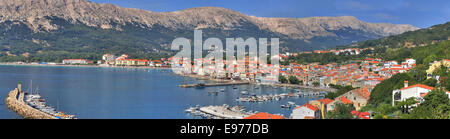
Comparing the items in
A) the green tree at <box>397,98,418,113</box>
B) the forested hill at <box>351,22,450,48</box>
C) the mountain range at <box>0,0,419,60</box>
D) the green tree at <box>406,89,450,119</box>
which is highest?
the mountain range at <box>0,0,419,60</box>

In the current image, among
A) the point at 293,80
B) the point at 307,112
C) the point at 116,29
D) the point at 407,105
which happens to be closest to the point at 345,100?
the point at 307,112

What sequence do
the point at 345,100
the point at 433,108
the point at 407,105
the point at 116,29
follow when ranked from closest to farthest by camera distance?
the point at 433,108, the point at 407,105, the point at 345,100, the point at 116,29

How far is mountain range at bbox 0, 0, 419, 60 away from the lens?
157 ft

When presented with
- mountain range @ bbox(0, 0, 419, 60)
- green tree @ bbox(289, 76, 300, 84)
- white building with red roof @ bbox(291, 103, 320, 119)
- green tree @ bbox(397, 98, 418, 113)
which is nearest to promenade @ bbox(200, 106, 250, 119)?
white building with red roof @ bbox(291, 103, 320, 119)

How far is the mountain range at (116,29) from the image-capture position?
4777cm

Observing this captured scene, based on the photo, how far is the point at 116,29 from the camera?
60.2 m

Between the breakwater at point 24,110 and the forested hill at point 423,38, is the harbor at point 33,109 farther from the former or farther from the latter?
the forested hill at point 423,38

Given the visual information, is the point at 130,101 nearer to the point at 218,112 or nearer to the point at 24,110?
the point at 24,110

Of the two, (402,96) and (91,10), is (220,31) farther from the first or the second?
(402,96)

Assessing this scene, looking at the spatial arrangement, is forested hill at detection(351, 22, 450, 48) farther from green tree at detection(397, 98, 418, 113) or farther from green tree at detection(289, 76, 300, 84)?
green tree at detection(397, 98, 418, 113)

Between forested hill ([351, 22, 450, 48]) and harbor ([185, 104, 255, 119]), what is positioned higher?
forested hill ([351, 22, 450, 48])

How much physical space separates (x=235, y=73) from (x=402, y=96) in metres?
17.7

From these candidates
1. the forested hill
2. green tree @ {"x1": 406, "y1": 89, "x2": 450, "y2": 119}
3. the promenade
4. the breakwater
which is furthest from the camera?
the forested hill
